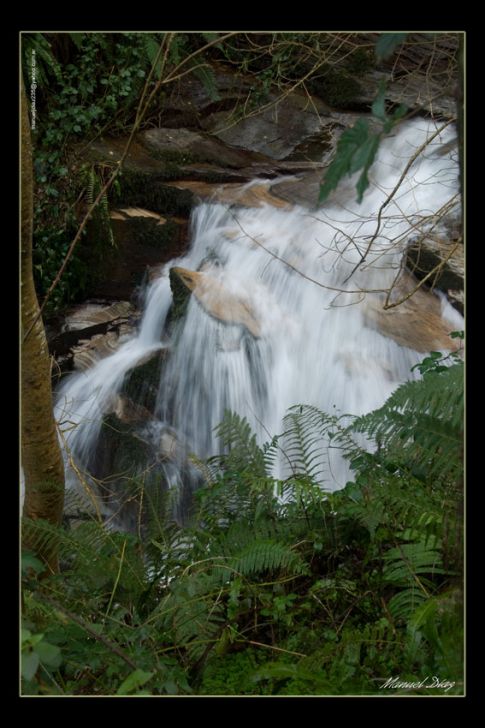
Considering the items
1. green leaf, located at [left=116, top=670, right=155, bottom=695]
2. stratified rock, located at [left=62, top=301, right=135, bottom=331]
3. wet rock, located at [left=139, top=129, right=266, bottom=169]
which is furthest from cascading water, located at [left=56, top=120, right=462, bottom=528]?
green leaf, located at [left=116, top=670, right=155, bottom=695]

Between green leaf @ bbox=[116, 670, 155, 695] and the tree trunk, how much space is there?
1.84 ft

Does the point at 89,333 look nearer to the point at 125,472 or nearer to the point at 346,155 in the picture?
the point at 125,472

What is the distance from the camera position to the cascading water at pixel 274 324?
10.2 feet

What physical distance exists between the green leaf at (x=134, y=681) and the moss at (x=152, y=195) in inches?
83.2

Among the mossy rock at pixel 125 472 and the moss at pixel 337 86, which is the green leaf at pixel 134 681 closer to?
the mossy rock at pixel 125 472

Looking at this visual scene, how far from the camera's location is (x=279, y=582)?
2.22 metres

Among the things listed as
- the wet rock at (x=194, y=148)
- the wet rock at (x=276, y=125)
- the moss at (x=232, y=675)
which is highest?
the wet rock at (x=276, y=125)

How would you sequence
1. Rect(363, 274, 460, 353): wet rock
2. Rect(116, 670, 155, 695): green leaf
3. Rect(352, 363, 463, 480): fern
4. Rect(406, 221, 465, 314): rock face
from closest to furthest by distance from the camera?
Rect(116, 670, 155, 695): green leaf
Rect(352, 363, 463, 480): fern
Rect(406, 221, 465, 314): rock face
Rect(363, 274, 460, 353): wet rock

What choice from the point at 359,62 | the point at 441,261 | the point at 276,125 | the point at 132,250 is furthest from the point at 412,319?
the point at 132,250

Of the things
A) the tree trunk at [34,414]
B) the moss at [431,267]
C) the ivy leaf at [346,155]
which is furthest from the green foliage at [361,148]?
the moss at [431,267]

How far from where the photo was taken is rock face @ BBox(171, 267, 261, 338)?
351 centimetres

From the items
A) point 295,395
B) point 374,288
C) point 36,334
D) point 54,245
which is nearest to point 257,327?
point 295,395

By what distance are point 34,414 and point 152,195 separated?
151 cm

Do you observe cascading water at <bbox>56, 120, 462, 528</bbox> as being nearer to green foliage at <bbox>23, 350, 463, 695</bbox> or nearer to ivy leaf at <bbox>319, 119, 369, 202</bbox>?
green foliage at <bbox>23, 350, 463, 695</bbox>
